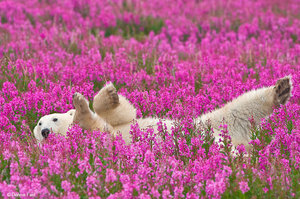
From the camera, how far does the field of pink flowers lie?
323cm

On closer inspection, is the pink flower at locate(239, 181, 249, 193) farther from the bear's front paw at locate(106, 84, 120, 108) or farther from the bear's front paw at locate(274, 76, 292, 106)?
the bear's front paw at locate(106, 84, 120, 108)

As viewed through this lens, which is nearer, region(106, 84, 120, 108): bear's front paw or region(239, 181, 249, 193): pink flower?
region(239, 181, 249, 193): pink flower

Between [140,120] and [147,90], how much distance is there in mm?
1194

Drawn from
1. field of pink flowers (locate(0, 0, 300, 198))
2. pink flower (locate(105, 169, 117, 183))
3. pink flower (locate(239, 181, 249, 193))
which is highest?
pink flower (locate(105, 169, 117, 183))

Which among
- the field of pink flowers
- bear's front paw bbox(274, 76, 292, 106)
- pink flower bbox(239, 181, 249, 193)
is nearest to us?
pink flower bbox(239, 181, 249, 193)

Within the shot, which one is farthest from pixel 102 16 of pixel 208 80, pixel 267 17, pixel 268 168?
pixel 268 168

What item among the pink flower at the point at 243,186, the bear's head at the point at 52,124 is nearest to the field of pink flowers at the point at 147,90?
the pink flower at the point at 243,186

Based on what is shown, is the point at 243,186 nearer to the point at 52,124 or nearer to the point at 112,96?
the point at 112,96

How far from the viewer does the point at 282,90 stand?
179 inches

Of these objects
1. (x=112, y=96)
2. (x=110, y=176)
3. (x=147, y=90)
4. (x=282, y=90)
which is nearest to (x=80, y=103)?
(x=112, y=96)

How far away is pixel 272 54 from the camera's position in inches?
316

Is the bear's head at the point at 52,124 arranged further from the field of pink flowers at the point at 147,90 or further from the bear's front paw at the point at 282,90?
the bear's front paw at the point at 282,90

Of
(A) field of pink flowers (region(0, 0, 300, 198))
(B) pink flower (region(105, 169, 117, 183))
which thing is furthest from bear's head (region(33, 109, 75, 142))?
(B) pink flower (region(105, 169, 117, 183))

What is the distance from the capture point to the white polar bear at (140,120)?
4.71 meters
